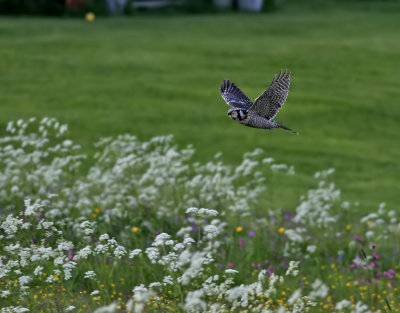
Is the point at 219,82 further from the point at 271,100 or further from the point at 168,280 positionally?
the point at 271,100

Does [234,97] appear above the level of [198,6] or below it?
above

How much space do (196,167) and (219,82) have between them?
821 cm

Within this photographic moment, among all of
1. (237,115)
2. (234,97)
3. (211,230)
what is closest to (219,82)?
(234,97)

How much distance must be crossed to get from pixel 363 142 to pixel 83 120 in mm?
Result: 5363

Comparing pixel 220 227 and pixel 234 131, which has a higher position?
pixel 220 227

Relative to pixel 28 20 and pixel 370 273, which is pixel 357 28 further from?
pixel 370 273

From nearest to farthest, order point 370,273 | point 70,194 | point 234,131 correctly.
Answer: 1. point 370,273
2. point 70,194
3. point 234,131

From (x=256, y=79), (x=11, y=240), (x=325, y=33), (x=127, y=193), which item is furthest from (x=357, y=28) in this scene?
(x=11, y=240)

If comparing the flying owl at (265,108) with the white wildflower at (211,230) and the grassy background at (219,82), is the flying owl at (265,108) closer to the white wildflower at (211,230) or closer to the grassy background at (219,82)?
the white wildflower at (211,230)

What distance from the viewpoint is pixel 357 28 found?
2797cm

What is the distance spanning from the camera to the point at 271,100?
4176 millimetres

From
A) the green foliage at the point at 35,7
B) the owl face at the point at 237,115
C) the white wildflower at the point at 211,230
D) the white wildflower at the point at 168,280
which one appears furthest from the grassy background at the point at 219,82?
the owl face at the point at 237,115

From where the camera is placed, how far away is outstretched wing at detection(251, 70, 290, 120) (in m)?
4.11

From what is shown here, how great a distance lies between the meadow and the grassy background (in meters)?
0.06
